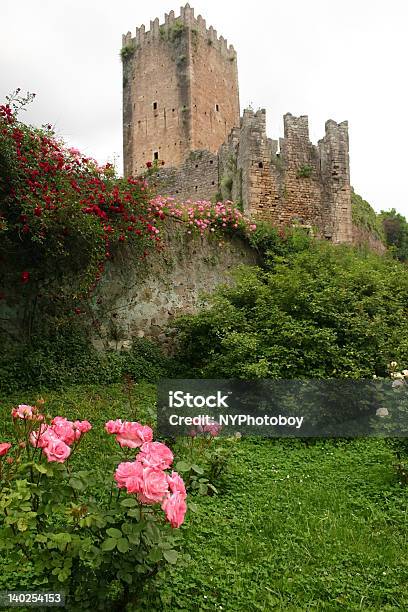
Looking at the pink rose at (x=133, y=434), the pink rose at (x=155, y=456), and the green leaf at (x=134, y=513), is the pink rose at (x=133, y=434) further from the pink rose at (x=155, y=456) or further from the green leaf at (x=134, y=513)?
the green leaf at (x=134, y=513)

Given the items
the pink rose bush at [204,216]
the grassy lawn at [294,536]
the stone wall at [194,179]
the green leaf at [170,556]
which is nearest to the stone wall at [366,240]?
the stone wall at [194,179]

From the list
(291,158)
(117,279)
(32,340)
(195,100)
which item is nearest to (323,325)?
(117,279)

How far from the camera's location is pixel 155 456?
89.2 inches

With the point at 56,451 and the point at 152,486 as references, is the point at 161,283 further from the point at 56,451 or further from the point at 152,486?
the point at 152,486

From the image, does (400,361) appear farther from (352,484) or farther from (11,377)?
(11,377)

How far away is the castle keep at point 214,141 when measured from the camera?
539 inches

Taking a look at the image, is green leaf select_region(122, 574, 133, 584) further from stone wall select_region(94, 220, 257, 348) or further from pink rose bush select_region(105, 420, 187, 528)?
stone wall select_region(94, 220, 257, 348)

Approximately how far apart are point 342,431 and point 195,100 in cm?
2020

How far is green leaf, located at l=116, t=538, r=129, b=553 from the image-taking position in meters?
2.22

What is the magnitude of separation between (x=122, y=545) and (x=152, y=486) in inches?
12.5

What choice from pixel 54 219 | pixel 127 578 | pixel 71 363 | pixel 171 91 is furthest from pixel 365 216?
pixel 127 578

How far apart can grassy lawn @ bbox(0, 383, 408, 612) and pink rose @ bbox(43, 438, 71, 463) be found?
80 centimetres

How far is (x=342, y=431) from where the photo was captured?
601 centimetres

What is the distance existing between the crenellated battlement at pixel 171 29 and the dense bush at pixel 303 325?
17459 mm
